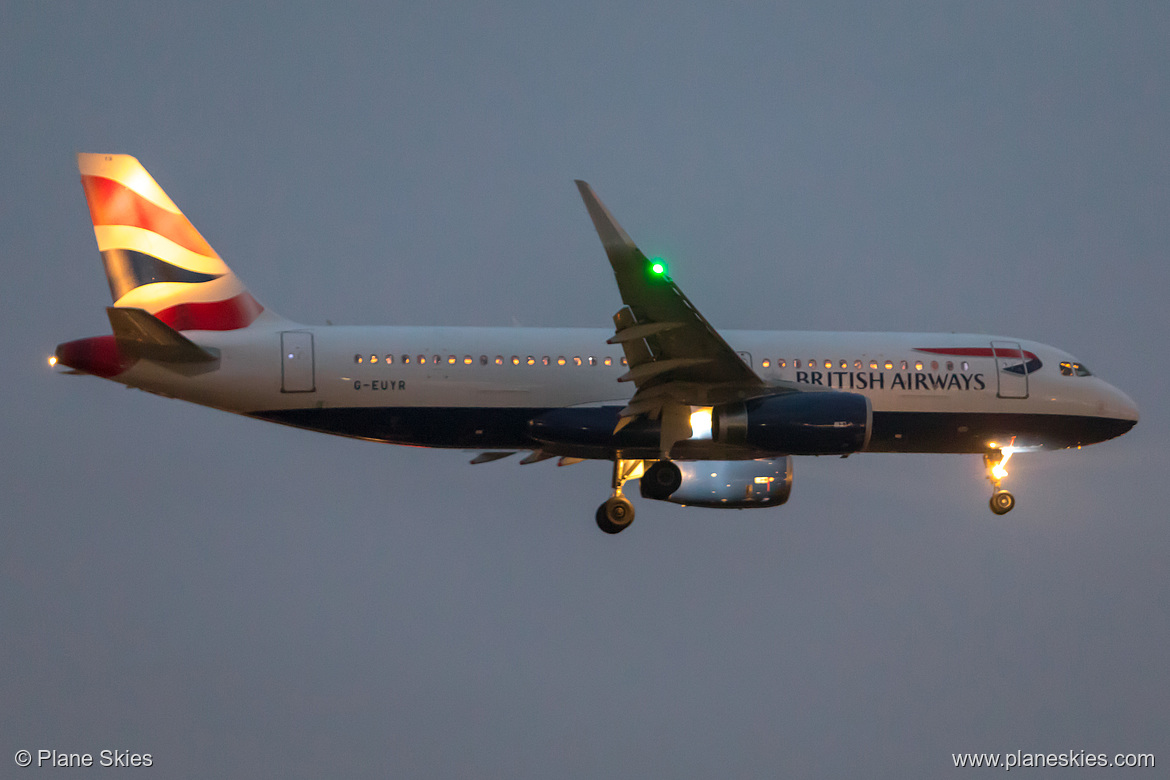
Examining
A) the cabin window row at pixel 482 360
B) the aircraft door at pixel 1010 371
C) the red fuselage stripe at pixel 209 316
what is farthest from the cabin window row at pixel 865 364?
the red fuselage stripe at pixel 209 316

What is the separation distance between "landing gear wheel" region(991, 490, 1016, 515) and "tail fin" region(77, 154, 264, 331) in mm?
14143

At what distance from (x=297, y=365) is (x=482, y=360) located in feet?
9.94

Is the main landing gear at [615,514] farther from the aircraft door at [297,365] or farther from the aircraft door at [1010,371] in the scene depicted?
the aircraft door at [1010,371]

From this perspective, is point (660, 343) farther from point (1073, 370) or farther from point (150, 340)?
point (1073, 370)

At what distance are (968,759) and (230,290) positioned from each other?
19.2 metres


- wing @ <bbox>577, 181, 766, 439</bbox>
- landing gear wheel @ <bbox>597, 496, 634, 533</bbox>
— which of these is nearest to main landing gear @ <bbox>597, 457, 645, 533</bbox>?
landing gear wheel @ <bbox>597, 496, 634, 533</bbox>

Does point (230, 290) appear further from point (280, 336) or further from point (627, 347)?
point (627, 347)

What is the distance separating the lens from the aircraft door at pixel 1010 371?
2431 cm

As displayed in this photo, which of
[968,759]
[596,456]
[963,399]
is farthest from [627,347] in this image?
[968,759]

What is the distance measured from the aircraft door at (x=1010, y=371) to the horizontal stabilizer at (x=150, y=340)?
1383 centimetres

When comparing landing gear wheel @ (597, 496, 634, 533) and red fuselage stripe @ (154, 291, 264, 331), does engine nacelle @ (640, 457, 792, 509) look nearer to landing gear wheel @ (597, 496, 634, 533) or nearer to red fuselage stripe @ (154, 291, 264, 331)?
landing gear wheel @ (597, 496, 634, 533)

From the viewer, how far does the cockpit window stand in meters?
24.9

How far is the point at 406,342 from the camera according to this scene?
881 inches

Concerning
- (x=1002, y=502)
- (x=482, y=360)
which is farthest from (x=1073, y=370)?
(x=482, y=360)
